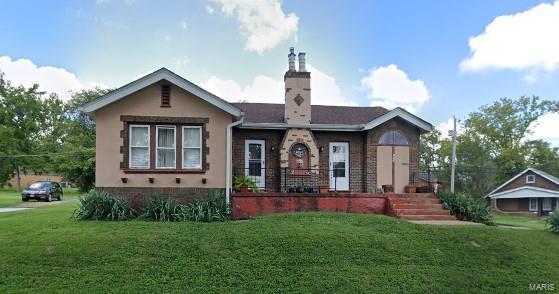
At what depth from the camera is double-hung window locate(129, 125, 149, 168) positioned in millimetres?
13469

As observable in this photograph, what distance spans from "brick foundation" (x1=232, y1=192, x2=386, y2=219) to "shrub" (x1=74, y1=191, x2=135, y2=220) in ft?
11.0

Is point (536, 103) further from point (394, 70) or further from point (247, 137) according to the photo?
point (247, 137)

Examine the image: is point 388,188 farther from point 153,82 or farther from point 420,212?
point 153,82

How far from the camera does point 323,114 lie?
18.2 m

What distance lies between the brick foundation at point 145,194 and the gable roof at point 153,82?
8.68 feet

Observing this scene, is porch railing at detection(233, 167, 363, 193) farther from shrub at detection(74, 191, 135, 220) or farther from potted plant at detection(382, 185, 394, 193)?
shrub at detection(74, 191, 135, 220)

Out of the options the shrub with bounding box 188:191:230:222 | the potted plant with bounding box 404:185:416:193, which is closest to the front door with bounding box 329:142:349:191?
the potted plant with bounding box 404:185:416:193

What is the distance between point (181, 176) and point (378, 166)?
761 centimetres

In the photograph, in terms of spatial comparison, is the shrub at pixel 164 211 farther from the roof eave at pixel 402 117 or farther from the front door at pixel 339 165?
the roof eave at pixel 402 117

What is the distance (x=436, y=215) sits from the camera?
13.4m

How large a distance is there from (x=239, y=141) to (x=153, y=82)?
14.2ft

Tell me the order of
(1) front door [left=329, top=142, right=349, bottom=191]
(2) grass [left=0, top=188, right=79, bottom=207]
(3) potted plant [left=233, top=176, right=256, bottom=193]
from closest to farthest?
(3) potted plant [left=233, top=176, right=256, bottom=193] < (1) front door [left=329, top=142, right=349, bottom=191] < (2) grass [left=0, top=188, right=79, bottom=207]

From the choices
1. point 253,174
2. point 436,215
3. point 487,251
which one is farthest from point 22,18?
point 487,251

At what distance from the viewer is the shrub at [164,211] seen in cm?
1230
